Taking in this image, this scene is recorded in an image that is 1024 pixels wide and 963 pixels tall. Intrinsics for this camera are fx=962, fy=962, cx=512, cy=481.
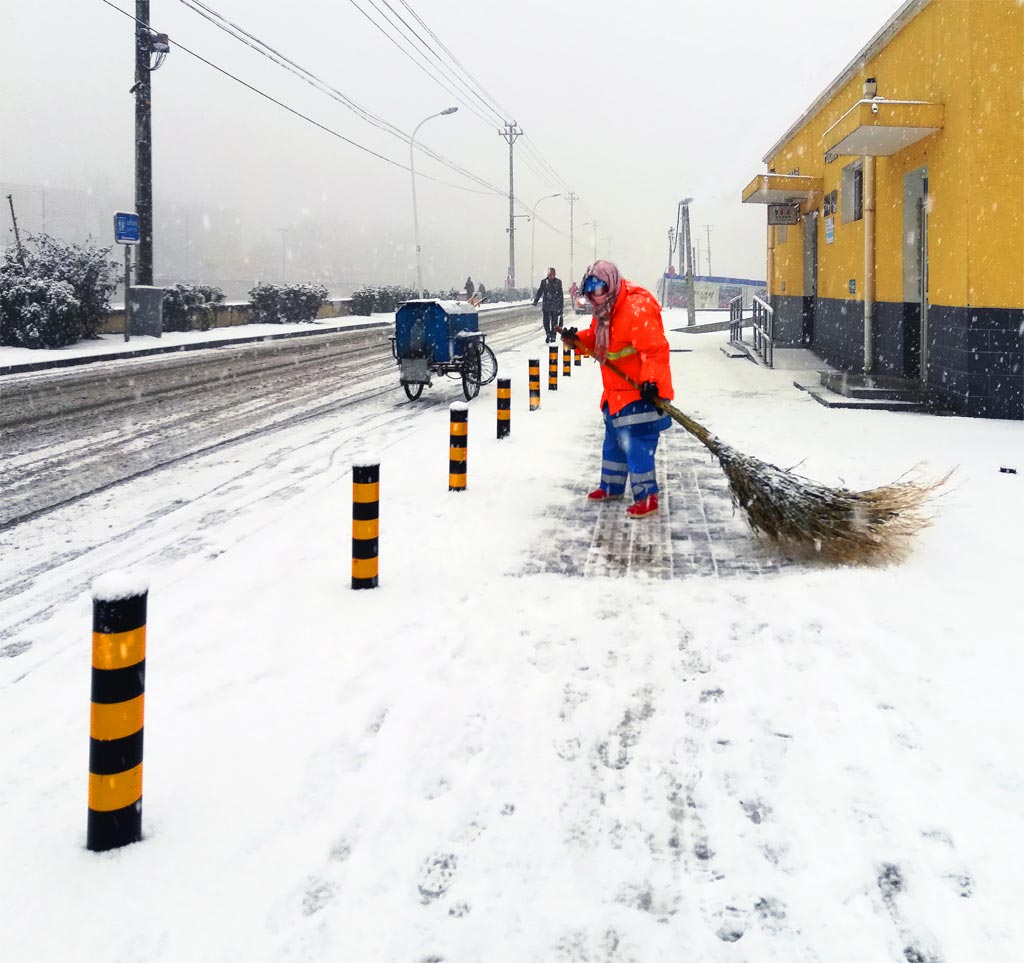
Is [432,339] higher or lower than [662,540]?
higher

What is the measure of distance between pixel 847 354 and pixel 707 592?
14894mm

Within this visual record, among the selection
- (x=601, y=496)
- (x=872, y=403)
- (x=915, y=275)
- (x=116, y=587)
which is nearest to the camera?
(x=116, y=587)

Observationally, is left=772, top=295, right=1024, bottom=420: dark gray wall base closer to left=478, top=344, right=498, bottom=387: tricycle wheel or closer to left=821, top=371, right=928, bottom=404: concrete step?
left=821, top=371, right=928, bottom=404: concrete step

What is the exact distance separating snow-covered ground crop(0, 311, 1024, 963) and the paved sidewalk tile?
21cm

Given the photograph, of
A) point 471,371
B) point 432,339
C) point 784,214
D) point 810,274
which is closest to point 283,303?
point 784,214

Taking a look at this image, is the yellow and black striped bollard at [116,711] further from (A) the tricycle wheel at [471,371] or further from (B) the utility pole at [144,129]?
(B) the utility pole at [144,129]

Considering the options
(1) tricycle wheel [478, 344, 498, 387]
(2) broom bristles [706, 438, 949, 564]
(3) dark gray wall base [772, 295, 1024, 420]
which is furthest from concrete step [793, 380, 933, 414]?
(2) broom bristles [706, 438, 949, 564]

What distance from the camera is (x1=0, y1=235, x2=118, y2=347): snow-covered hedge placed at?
2206 cm

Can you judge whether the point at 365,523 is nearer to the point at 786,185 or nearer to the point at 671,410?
the point at 671,410

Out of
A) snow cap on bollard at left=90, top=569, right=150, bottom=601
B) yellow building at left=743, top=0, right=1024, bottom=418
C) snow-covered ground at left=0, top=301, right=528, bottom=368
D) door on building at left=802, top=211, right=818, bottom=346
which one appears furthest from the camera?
door on building at left=802, top=211, right=818, bottom=346

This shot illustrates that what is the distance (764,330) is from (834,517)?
17293 mm

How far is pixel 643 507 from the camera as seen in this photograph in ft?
24.3

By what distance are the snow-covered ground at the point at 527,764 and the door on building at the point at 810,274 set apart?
18441mm

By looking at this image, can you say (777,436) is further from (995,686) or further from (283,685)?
(283,685)
